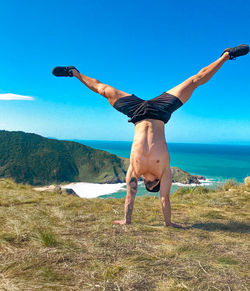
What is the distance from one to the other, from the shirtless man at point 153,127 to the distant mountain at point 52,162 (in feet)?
276

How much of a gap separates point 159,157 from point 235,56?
2563 millimetres

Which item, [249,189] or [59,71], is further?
[249,189]

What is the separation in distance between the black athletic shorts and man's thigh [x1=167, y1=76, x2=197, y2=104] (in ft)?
0.27

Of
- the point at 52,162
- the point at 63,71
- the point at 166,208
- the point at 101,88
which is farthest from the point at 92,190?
the point at 166,208

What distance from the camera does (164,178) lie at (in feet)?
12.9

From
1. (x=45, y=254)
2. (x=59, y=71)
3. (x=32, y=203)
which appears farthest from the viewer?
(x=32, y=203)

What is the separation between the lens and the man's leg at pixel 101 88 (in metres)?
4.40

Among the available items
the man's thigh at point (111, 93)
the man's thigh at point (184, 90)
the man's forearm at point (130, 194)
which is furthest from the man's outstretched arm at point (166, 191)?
the man's thigh at point (111, 93)

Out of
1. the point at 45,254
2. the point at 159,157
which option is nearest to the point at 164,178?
the point at 159,157

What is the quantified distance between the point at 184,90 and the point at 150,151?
1313mm

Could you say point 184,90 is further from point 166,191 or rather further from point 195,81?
point 166,191

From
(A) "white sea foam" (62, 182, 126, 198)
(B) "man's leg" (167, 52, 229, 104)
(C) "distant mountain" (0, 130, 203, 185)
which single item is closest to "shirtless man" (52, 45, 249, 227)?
(B) "man's leg" (167, 52, 229, 104)

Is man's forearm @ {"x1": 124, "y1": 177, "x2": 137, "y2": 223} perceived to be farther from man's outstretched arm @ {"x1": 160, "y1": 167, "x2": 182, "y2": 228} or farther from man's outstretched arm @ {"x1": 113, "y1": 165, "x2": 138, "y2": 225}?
man's outstretched arm @ {"x1": 160, "y1": 167, "x2": 182, "y2": 228}

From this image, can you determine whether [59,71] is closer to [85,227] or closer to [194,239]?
[85,227]
